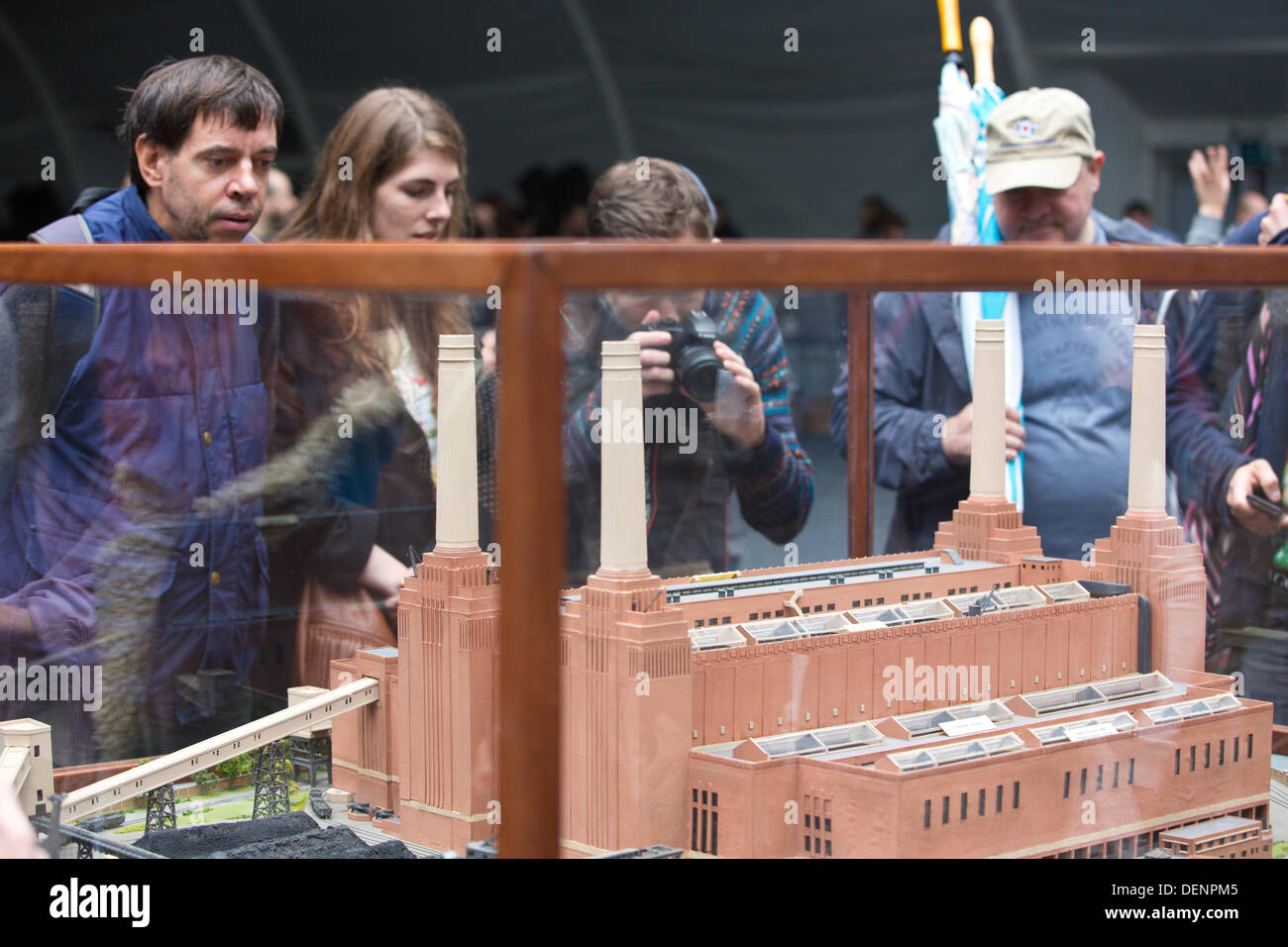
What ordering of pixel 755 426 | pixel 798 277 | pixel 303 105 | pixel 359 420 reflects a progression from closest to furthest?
pixel 798 277
pixel 359 420
pixel 755 426
pixel 303 105

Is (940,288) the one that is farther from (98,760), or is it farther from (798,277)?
(98,760)

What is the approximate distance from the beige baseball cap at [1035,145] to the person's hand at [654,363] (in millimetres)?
1620

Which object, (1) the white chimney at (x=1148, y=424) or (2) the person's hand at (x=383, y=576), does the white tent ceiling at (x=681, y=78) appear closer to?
(1) the white chimney at (x=1148, y=424)

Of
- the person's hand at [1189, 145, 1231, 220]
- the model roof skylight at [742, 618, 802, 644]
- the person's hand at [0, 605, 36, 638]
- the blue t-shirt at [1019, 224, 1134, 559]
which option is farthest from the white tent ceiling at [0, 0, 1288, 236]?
the person's hand at [0, 605, 36, 638]

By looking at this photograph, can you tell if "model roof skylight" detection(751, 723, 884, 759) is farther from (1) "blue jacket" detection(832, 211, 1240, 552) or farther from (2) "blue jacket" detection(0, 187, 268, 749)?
(2) "blue jacket" detection(0, 187, 268, 749)

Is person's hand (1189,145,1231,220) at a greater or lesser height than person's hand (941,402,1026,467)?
greater

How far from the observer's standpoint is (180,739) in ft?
8.30

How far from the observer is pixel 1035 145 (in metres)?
3.76

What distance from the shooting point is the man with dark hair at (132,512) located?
7.89 feet

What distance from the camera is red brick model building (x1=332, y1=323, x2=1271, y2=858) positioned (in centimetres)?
216

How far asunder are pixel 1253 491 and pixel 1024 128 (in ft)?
4.74

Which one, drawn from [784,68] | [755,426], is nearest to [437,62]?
[784,68]

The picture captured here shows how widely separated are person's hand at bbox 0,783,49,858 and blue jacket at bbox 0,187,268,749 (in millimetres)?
407
